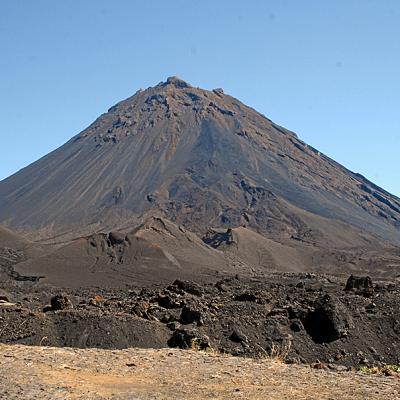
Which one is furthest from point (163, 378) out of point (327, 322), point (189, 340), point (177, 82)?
point (177, 82)

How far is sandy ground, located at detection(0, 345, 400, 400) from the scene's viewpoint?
22.1ft

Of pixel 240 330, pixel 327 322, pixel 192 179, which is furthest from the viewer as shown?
pixel 192 179

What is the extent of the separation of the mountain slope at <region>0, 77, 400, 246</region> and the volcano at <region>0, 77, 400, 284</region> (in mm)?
307

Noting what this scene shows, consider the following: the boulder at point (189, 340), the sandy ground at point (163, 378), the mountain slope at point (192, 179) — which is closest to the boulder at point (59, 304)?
the boulder at point (189, 340)

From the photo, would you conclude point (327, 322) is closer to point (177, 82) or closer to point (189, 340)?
point (189, 340)

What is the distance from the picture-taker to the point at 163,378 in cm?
746

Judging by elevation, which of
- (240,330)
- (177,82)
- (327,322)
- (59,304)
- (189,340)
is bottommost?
(59,304)

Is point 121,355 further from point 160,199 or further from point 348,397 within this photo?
point 160,199

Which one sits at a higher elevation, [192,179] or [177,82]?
[177,82]

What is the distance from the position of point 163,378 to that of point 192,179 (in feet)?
380

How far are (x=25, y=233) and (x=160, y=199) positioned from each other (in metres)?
23.8

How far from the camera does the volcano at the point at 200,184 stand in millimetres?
103438

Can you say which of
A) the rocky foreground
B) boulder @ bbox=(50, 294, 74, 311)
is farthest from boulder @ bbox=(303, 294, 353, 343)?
boulder @ bbox=(50, 294, 74, 311)

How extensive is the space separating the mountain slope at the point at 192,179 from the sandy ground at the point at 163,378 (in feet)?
293
